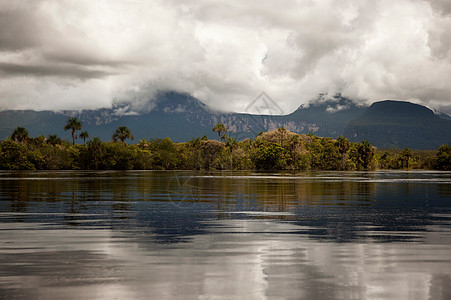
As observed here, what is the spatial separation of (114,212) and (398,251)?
1807cm

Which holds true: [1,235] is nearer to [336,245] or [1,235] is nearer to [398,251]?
[336,245]

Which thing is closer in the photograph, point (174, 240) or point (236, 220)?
point (174, 240)

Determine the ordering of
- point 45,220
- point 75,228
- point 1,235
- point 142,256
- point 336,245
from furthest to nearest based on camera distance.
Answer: point 45,220, point 75,228, point 1,235, point 336,245, point 142,256

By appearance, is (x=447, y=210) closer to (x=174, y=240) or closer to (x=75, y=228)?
(x=174, y=240)

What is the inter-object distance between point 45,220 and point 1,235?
513 centimetres

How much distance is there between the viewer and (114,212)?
2902cm

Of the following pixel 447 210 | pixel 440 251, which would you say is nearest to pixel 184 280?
pixel 440 251

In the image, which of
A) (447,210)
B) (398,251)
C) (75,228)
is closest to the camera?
(398,251)

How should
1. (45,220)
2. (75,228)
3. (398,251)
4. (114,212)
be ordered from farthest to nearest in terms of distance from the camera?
1. (114,212)
2. (45,220)
3. (75,228)
4. (398,251)

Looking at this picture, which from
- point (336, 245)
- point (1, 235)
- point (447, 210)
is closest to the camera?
point (336, 245)

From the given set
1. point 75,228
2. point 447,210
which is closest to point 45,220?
point 75,228

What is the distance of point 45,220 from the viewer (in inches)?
971

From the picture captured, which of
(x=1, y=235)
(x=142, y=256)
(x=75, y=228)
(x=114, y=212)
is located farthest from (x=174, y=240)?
(x=114, y=212)

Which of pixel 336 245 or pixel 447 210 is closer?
pixel 336 245
